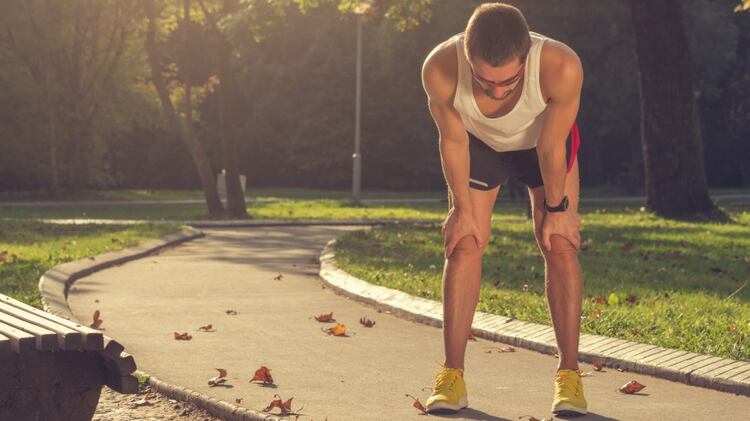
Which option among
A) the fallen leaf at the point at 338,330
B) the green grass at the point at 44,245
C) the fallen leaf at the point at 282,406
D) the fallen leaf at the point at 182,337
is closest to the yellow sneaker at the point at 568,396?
the fallen leaf at the point at 282,406

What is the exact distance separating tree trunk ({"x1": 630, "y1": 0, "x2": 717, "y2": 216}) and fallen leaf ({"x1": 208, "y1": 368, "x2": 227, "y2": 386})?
15.7 m

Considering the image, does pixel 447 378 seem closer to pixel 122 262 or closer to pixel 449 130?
pixel 449 130

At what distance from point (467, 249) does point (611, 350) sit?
1831 millimetres

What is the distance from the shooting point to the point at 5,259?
46.9 feet

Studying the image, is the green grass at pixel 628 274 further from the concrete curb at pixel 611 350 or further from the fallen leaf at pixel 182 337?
the fallen leaf at pixel 182 337

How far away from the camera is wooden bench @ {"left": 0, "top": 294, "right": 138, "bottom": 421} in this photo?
15.7 feet

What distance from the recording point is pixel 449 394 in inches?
224

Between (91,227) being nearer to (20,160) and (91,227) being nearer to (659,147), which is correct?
(659,147)

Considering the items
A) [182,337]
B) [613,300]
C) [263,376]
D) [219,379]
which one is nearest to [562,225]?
[263,376]

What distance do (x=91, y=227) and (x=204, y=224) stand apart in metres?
2.77

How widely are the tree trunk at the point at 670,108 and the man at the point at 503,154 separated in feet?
52.8

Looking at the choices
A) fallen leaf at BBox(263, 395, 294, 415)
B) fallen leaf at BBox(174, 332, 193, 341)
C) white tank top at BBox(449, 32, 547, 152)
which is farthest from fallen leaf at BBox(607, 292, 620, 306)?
fallen leaf at BBox(263, 395, 294, 415)

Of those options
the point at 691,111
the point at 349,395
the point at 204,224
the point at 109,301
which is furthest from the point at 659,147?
the point at 349,395

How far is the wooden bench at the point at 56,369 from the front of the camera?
4777 mm
